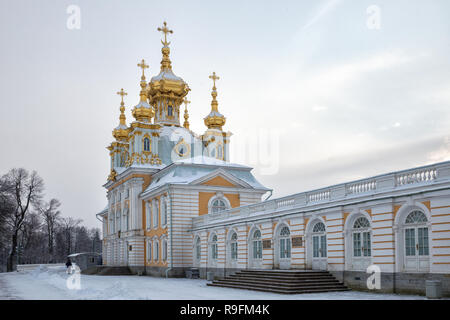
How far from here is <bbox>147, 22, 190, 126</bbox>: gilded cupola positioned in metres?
49.8

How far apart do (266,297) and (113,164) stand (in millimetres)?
37441

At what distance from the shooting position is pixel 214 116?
1923 inches

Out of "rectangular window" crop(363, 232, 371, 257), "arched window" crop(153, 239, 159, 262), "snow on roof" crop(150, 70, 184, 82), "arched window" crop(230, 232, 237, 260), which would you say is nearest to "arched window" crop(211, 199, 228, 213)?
"arched window" crop(153, 239, 159, 262)

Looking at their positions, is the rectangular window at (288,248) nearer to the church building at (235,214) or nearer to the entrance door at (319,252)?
the church building at (235,214)

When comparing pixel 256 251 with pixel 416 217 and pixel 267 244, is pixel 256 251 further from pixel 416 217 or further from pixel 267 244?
pixel 416 217

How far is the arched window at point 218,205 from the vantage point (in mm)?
38031

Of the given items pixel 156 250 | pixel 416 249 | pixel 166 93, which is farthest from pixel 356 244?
pixel 166 93

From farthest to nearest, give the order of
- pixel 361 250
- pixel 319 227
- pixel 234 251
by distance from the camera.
Answer: pixel 234 251 < pixel 319 227 < pixel 361 250

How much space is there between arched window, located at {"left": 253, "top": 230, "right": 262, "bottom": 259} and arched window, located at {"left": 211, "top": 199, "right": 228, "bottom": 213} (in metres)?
10.1

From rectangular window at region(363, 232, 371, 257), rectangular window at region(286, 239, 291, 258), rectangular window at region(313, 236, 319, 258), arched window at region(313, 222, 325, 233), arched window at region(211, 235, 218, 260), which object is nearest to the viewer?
rectangular window at region(363, 232, 371, 257)

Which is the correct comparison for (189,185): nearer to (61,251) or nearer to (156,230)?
(156,230)

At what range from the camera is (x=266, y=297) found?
18719mm

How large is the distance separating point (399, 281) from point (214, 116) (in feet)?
105

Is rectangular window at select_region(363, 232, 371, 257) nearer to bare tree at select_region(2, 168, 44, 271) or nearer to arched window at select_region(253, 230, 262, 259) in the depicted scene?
arched window at select_region(253, 230, 262, 259)
